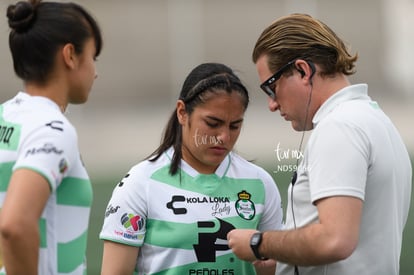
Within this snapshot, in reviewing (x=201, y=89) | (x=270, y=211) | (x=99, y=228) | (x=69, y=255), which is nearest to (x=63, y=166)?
(x=69, y=255)

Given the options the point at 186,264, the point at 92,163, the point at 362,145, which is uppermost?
the point at 362,145

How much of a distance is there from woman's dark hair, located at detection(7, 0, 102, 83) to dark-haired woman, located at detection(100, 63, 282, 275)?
3.19 ft

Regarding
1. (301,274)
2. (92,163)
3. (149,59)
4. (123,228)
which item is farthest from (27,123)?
(149,59)

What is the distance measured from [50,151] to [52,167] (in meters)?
0.06

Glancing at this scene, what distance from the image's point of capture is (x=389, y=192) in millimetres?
3721

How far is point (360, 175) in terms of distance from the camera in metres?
3.56

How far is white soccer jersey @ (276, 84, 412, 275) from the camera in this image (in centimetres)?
355

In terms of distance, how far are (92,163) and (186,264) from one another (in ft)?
43.5

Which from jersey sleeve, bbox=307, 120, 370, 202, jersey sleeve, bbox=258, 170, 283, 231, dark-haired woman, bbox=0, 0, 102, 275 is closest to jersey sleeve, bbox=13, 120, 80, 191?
dark-haired woman, bbox=0, 0, 102, 275

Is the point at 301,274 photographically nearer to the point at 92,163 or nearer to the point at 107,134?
the point at 92,163

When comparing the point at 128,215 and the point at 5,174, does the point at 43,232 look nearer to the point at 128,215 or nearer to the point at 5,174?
the point at 5,174

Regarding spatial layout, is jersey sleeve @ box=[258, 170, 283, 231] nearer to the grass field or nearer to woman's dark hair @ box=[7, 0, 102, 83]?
woman's dark hair @ box=[7, 0, 102, 83]

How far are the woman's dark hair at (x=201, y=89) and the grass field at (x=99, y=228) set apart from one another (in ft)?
12.5

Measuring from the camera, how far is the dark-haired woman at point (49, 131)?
3.21 metres
